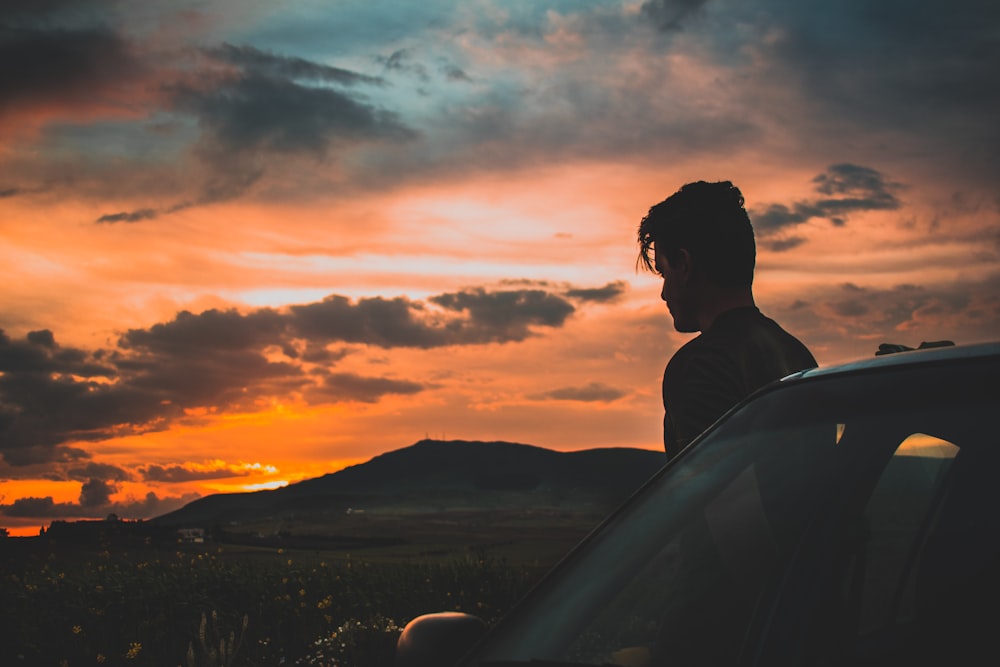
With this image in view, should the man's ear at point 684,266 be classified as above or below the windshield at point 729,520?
above

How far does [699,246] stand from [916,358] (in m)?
2.10

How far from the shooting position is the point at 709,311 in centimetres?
432

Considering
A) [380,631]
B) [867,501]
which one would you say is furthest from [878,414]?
[380,631]

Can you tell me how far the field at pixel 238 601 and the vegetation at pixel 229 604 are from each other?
0.01 metres

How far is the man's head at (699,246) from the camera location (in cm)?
435

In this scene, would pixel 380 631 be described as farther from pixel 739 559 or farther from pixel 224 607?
pixel 739 559

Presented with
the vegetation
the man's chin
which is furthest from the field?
the man's chin

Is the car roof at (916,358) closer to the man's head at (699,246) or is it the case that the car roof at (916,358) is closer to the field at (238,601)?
the man's head at (699,246)

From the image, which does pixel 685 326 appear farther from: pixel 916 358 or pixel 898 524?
pixel 898 524

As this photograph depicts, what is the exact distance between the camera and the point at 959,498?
2150 mm

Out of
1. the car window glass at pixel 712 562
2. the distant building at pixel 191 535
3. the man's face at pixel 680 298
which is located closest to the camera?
the car window glass at pixel 712 562

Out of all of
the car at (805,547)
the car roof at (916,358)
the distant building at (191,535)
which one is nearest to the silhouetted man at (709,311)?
the car roof at (916,358)

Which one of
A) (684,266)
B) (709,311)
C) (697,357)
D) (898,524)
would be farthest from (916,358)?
(684,266)

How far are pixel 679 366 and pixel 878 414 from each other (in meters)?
1.64
